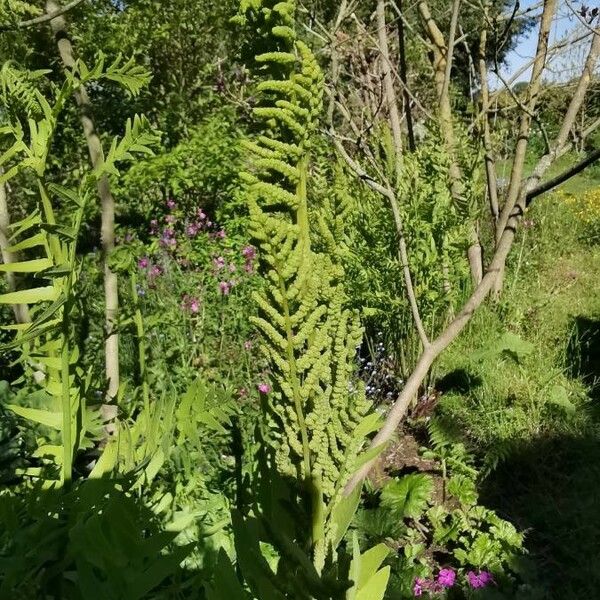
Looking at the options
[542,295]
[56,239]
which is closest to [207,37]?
[542,295]

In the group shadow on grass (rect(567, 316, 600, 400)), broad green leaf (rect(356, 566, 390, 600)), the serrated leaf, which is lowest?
the serrated leaf

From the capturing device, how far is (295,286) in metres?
0.68

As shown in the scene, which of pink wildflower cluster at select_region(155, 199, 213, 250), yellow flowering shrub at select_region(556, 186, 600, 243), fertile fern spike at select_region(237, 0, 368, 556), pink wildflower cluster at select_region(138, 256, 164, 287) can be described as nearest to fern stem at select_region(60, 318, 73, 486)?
fertile fern spike at select_region(237, 0, 368, 556)

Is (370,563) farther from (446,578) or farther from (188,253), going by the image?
(188,253)

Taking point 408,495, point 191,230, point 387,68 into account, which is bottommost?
point 408,495

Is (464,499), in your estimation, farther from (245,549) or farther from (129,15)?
(129,15)

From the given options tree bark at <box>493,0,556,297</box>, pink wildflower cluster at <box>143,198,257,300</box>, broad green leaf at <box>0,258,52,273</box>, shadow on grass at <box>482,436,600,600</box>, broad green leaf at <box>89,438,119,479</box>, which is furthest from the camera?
pink wildflower cluster at <box>143,198,257,300</box>

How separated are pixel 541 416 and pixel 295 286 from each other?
10.0 ft

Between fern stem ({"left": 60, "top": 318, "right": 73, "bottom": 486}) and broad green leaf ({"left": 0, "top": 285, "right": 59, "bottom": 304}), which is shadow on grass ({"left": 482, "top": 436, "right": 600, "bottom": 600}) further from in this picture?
broad green leaf ({"left": 0, "top": 285, "right": 59, "bottom": 304})

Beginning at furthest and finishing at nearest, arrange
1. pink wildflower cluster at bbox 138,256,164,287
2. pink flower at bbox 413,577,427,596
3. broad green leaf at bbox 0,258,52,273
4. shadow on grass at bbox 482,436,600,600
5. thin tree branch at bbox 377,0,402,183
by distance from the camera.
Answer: pink wildflower cluster at bbox 138,256,164,287
thin tree branch at bbox 377,0,402,183
shadow on grass at bbox 482,436,600,600
pink flower at bbox 413,577,427,596
broad green leaf at bbox 0,258,52,273

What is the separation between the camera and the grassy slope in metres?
2.61

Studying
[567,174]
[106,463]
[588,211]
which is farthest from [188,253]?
[588,211]

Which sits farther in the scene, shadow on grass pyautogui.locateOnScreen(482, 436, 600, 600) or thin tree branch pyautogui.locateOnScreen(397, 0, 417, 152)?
thin tree branch pyautogui.locateOnScreen(397, 0, 417, 152)

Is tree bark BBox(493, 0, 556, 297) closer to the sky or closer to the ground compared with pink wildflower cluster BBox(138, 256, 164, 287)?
closer to the sky
